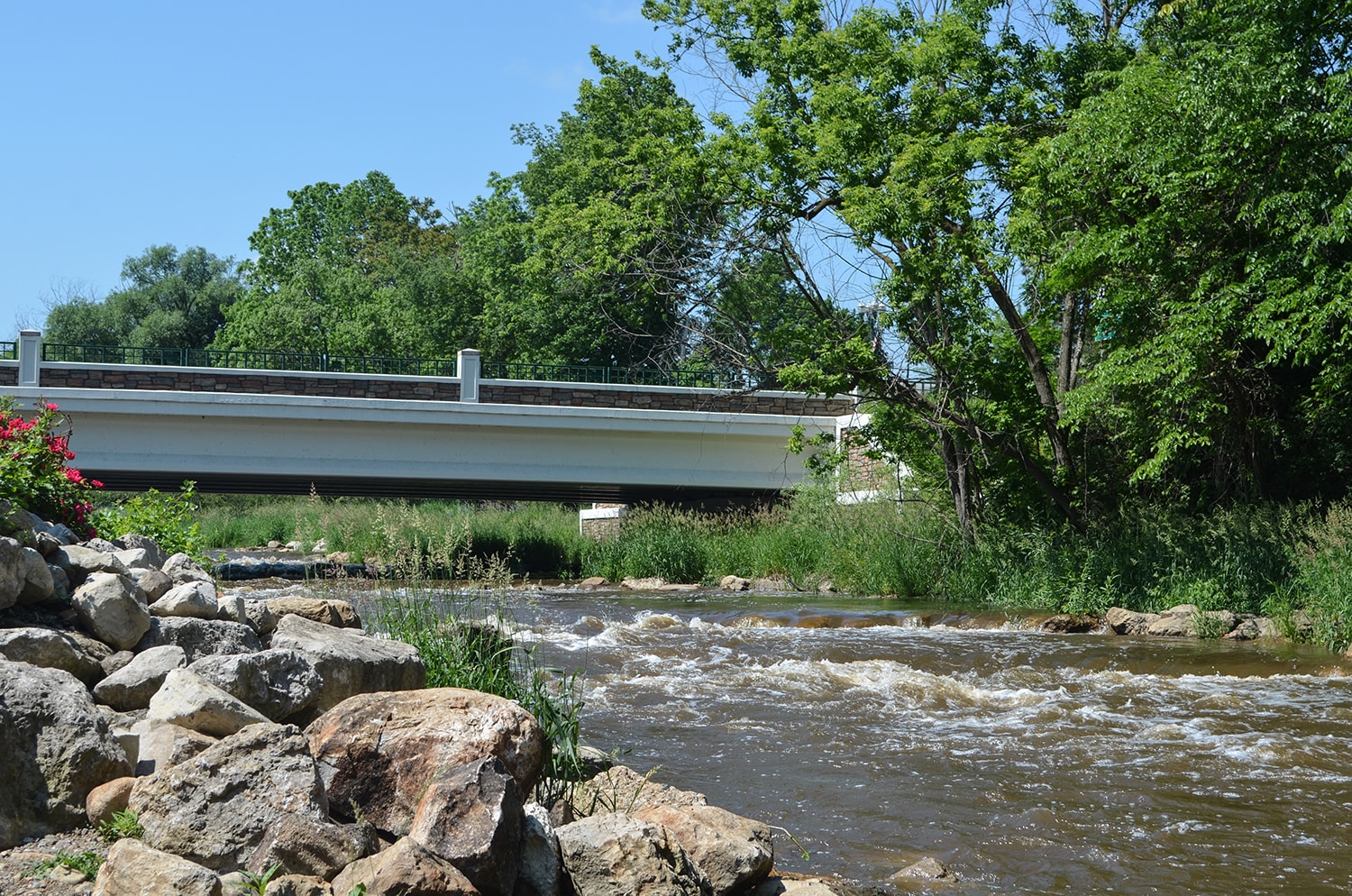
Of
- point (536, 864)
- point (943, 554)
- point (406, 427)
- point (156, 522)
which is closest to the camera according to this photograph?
point (536, 864)

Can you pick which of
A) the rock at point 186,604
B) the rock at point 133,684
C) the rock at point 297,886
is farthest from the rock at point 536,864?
the rock at point 186,604

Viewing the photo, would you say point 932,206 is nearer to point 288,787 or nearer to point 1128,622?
point 1128,622

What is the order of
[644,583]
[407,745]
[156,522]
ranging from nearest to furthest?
[407,745]
[156,522]
[644,583]

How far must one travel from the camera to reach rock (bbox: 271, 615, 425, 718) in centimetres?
547

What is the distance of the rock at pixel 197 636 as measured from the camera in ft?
A: 19.1

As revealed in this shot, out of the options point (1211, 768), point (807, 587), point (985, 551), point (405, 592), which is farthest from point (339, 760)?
point (807, 587)

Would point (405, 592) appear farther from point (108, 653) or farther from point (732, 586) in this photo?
point (732, 586)

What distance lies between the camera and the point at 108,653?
5617 millimetres

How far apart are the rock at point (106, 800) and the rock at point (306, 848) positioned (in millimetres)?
630

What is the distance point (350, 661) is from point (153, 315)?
203 feet

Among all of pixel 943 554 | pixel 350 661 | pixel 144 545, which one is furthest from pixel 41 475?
pixel 943 554

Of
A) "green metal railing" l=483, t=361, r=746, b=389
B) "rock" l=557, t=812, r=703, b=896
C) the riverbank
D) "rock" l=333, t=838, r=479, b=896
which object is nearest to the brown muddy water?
"rock" l=557, t=812, r=703, b=896

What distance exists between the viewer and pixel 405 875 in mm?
3670

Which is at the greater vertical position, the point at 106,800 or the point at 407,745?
the point at 407,745
